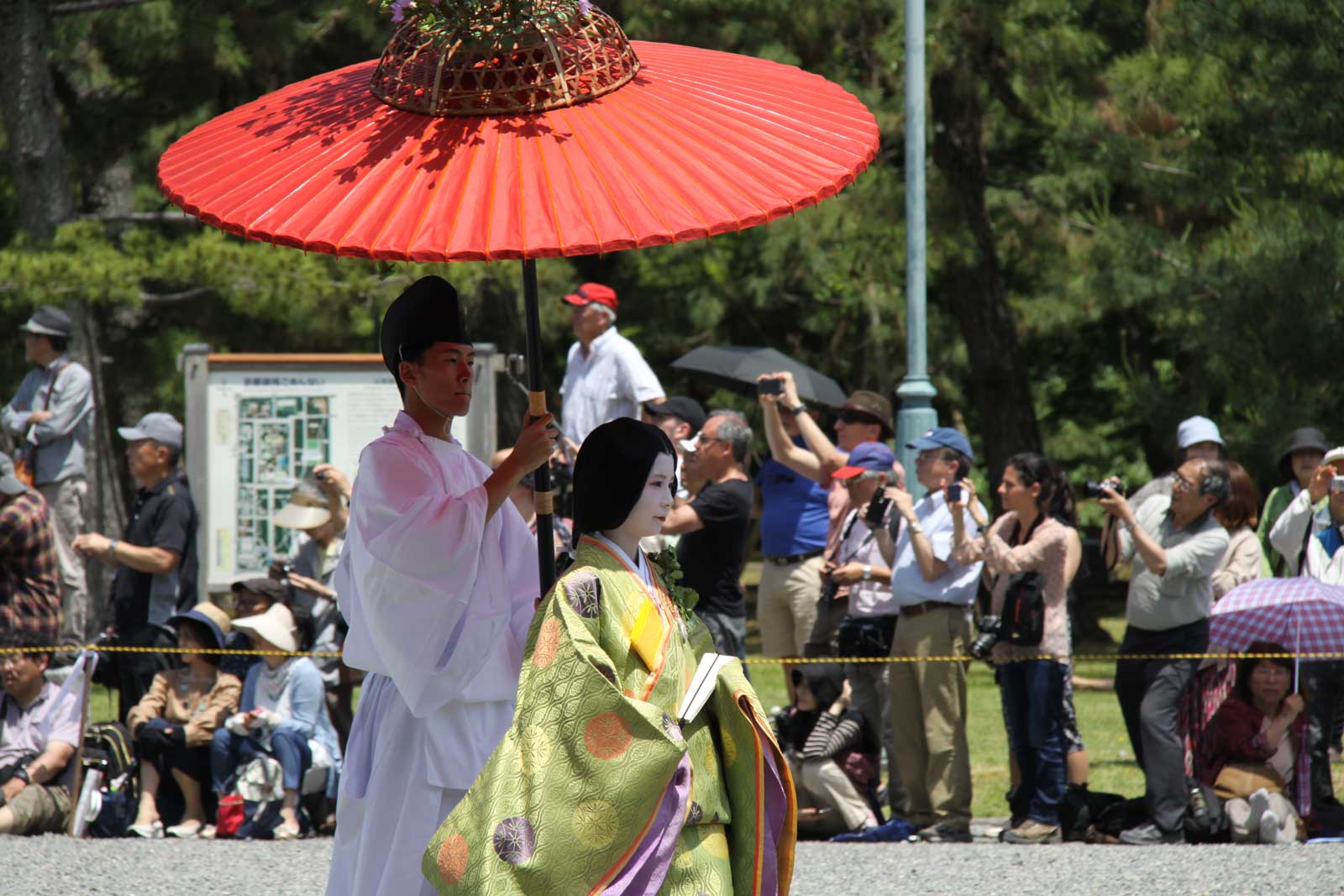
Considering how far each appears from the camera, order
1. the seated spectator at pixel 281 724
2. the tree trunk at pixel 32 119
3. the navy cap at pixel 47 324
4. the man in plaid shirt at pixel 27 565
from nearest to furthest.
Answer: the seated spectator at pixel 281 724, the man in plaid shirt at pixel 27 565, the navy cap at pixel 47 324, the tree trunk at pixel 32 119

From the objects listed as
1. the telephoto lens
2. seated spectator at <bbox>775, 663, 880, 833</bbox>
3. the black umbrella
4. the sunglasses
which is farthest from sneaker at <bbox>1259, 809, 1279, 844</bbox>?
the black umbrella

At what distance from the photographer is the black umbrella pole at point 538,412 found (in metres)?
3.30

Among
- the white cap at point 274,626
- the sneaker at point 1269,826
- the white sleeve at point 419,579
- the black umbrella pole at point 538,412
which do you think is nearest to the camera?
the white sleeve at point 419,579

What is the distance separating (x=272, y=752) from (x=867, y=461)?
2779mm

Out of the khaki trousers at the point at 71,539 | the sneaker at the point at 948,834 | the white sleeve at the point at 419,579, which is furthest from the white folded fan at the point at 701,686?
the khaki trousers at the point at 71,539

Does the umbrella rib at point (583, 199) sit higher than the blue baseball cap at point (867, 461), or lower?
higher

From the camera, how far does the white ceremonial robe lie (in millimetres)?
3174

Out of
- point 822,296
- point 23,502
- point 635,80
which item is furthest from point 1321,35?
point 822,296

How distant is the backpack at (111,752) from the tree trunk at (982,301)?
7.87 m

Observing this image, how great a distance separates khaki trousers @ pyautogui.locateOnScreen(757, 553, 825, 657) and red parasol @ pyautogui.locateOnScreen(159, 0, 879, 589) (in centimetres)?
402

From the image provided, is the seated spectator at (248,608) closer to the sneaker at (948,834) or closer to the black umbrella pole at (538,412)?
the sneaker at (948,834)

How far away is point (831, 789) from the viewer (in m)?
6.50

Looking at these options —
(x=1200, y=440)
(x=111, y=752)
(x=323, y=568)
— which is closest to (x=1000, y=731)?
(x=1200, y=440)

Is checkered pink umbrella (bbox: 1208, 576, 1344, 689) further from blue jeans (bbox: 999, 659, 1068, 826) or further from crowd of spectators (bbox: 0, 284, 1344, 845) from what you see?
blue jeans (bbox: 999, 659, 1068, 826)
